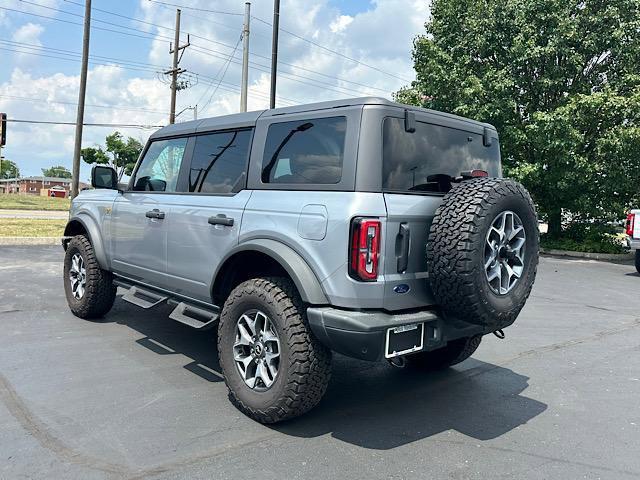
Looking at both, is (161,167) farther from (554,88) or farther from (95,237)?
(554,88)

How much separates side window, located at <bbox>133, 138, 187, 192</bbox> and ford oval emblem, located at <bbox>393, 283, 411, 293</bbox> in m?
2.36

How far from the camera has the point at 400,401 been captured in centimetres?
399

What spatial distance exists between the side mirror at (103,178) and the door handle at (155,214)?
0.83 m

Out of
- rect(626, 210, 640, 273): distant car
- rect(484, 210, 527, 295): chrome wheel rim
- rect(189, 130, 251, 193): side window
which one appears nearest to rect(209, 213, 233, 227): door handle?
rect(189, 130, 251, 193): side window

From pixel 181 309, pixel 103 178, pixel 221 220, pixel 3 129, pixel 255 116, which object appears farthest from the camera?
pixel 3 129

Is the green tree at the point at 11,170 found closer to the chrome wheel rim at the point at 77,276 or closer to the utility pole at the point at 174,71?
the utility pole at the point at 174,71

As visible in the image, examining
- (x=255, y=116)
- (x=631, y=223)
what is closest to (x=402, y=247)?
(x=255, y=116)

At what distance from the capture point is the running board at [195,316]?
3.98 m

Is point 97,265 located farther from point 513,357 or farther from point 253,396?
point 513,357

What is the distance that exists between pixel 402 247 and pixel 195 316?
1.88 meters

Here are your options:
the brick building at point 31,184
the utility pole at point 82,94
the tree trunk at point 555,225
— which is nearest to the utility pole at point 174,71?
the utility pole at point 82,94

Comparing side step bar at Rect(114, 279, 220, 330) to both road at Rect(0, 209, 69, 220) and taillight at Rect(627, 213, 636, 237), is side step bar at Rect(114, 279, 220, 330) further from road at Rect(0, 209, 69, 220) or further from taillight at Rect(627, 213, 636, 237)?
road at Rect(0, 209, 69, 220)

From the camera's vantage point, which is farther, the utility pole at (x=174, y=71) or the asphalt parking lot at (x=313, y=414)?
the utility pole at (x=174, y=71)

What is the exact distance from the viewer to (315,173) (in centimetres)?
346
